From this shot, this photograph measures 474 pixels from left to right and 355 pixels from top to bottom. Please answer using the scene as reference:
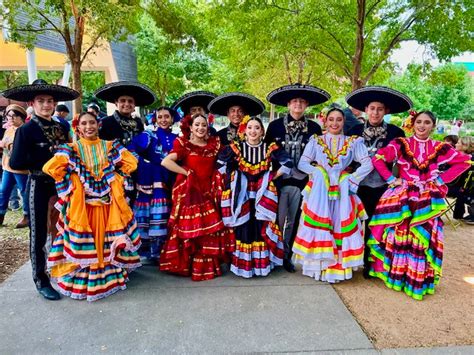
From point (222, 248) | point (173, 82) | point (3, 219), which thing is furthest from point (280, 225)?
point (173, 82)

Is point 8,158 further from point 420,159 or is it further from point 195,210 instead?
point 420,159

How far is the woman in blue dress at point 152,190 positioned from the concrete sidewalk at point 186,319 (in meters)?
0.52

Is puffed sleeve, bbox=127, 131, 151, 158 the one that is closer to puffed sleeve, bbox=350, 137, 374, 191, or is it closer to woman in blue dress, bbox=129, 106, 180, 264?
woman in blue dress, bbox=129, 106, 180, 264

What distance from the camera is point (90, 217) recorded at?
3.32 meters

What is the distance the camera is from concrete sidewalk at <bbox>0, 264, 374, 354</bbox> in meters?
2.71

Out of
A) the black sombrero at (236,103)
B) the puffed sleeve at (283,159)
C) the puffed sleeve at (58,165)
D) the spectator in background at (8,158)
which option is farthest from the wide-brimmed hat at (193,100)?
the spectator in background at (8,158)

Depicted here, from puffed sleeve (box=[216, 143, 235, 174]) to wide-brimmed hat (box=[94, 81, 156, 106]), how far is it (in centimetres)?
125

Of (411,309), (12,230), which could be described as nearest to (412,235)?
(411,309)

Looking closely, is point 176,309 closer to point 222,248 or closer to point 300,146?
point 222,248

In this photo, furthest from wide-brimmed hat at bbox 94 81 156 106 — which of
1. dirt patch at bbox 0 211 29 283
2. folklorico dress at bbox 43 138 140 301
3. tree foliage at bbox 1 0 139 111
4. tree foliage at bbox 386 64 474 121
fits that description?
tree foliage at bbox 386 64 474 121

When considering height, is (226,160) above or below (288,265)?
above

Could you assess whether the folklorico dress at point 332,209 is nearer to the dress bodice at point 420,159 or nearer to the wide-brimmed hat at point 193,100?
the dress bodice at point 420,159

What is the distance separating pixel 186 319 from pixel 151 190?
1.50m

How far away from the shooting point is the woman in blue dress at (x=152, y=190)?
3.92 m
